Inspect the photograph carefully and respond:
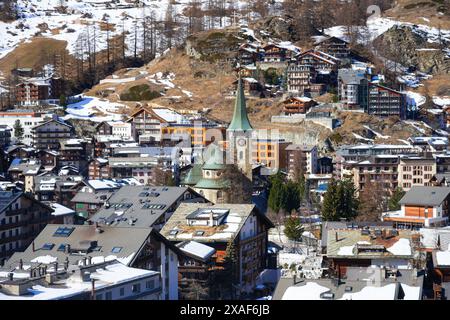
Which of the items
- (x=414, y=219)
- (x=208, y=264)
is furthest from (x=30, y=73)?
(x=208, y=264)

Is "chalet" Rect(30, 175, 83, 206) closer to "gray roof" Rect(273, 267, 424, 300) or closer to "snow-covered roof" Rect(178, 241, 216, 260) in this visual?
"snow-covered roof" Rect(178, 241, 216, 260)

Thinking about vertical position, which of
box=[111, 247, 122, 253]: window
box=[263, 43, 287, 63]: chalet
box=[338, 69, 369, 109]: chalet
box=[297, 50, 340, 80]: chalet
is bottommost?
box=[111, 247, 122, 253]: window

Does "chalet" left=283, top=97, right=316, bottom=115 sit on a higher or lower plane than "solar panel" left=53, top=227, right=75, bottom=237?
higher

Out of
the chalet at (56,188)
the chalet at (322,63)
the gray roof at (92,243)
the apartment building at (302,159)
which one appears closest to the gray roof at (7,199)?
the gray roof at (92,243)

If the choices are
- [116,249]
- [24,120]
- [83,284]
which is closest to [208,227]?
[116,249]

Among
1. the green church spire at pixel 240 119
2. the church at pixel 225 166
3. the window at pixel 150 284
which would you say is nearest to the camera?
the window at pixel 150 284

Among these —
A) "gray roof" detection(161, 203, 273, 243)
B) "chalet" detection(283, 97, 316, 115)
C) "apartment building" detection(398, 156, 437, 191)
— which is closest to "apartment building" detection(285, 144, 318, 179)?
A: "apartment building" detection(398, 156, 437, 191)

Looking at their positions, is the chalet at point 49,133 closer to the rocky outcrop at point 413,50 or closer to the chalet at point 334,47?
the chalet at point 334,47
